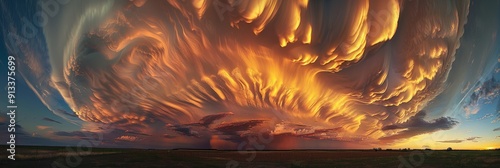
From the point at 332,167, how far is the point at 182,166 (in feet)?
68.9

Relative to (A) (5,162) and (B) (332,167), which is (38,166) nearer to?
(A) (5,162)

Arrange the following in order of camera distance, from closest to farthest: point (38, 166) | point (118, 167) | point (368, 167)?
point (38, 166), point (118, 167), point (368, 167)

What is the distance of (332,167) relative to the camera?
4100 cm

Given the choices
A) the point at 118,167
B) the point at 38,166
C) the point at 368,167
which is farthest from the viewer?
the point at 368,167

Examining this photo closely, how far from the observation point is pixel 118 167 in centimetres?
3728

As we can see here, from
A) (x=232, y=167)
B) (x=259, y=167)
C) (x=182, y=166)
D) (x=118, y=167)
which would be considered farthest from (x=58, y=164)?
(x=259, y=167)

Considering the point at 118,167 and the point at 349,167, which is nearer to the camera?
the point at 118,167

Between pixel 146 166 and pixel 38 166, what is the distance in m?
12.2

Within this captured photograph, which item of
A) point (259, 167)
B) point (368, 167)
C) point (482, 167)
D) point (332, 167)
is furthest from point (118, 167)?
point (482, 167)

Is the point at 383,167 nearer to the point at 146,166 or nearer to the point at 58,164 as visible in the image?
the point at 146,166

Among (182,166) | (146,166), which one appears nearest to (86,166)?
(146,166)

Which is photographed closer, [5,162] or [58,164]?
[5,162]

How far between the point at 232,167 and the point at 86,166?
756 inches

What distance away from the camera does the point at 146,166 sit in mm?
39062
